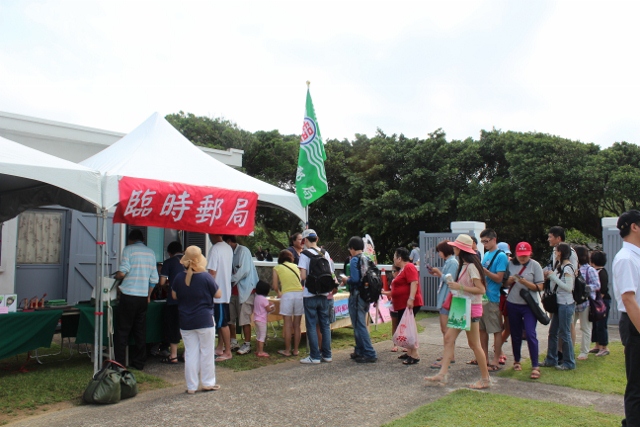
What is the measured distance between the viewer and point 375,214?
22141mm

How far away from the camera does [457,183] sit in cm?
2209

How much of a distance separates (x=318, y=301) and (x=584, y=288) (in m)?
3.66

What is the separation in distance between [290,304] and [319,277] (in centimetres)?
88

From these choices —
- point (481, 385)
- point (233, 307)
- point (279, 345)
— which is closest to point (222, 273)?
point (233, 307)

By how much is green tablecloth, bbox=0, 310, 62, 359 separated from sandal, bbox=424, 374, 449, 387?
483 cm

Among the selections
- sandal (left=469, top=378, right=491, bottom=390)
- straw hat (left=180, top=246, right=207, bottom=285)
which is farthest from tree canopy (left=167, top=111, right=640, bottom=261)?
straw hat (left=180, top=246, right=207, bottom=285)

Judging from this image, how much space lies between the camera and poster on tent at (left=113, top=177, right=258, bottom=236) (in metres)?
6.22

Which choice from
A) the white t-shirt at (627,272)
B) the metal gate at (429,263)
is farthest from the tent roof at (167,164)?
the metal gate at (429,263)

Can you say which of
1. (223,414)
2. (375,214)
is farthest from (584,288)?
(375,214)

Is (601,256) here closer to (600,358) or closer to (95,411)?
(600,358)

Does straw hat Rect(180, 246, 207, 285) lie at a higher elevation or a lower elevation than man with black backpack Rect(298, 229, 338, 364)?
higher

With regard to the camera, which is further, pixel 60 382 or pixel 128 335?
pixel 128 335

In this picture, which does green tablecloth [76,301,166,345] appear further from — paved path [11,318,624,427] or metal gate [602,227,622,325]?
metal gate [602,227,622,325]

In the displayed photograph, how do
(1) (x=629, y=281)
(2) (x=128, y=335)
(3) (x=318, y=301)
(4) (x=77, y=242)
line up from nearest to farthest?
(1) (x=629, y=281)
(2) (x=128, y=335)
(3) (x=318, y=301)
(4) (x=77, y=242)
